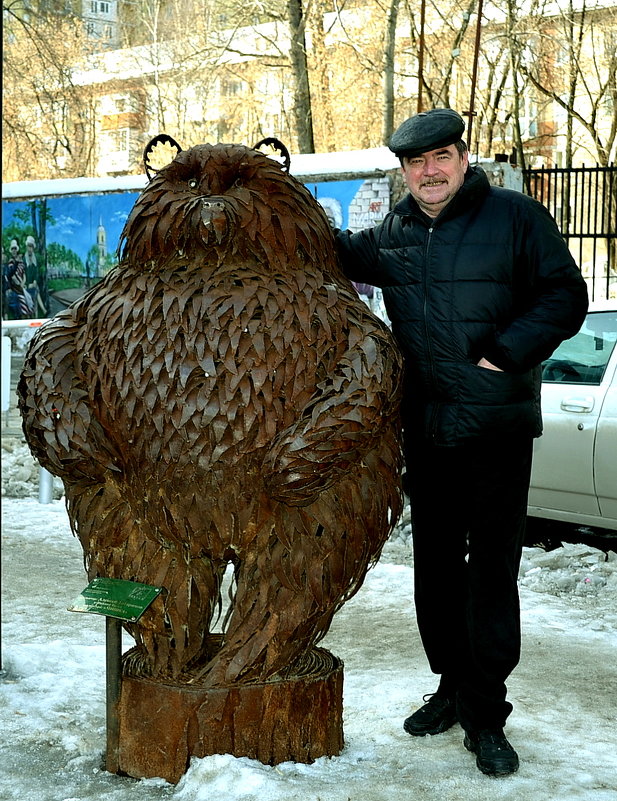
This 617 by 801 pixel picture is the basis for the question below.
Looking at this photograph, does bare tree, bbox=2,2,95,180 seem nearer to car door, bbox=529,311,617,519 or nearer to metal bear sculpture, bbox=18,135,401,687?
car door, bbox=529,311,617,519

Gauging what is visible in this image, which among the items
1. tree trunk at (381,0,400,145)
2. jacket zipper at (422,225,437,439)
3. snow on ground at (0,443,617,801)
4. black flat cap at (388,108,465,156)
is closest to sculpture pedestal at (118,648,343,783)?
snow on ground at (0,443,617,801)

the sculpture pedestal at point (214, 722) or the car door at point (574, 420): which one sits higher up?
the car door at point (574, 420)

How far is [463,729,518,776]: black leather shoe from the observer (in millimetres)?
2938

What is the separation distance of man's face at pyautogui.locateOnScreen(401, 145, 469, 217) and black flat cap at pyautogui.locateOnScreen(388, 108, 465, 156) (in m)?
0.04

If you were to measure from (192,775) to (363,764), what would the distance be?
0.52 m

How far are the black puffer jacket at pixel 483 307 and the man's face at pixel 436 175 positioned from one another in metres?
0.04

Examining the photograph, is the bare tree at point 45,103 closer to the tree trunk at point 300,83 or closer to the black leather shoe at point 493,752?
the tree trunk at point 300,83

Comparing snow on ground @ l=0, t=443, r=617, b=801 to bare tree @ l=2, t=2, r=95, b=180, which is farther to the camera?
bare tree @ l=2, t=2, r=95, b=180

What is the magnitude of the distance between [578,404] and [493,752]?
3107 millimetres

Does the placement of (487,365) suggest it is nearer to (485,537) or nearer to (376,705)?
(485,537)

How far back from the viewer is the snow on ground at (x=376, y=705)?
2.79 m

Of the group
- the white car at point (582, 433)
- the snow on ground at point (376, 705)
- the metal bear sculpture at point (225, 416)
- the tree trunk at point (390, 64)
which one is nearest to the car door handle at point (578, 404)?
the white car at point (582, 433)

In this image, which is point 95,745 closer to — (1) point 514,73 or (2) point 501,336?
(2) point 501,336

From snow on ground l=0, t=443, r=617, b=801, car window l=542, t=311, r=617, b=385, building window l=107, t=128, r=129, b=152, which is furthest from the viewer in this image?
building window l=107, t=128, r=129, b=152
